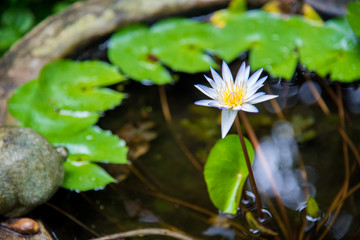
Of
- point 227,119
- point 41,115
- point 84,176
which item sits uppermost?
point 227,119

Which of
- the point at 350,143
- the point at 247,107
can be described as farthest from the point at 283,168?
the point at 247,107

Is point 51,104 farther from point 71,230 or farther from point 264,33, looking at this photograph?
point 264,33

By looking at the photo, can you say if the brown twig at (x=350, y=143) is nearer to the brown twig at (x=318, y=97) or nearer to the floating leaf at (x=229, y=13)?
the brown twig at (x=318, y=97)

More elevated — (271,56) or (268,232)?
(271,56)

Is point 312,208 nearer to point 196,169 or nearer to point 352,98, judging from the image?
point 196,169

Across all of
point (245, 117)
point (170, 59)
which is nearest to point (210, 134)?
point (245, 117)

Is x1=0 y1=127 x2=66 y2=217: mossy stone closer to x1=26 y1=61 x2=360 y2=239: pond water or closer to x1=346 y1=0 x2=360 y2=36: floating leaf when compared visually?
x1=26 y1=61 x2=360 y2=239: pond water

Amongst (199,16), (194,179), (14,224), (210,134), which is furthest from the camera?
(199,16)
